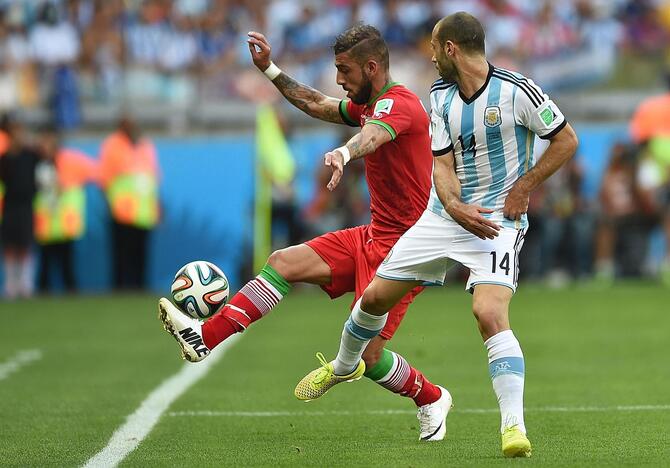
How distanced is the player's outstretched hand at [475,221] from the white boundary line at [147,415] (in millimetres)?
2018

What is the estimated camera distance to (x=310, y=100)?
8.45 metres

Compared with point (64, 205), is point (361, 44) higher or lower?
higher

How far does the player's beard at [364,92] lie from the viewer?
25.7 ft

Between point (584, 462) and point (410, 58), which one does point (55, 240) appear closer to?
point (410, 58)

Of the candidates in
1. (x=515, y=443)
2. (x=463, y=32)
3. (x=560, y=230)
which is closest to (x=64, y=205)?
(x=560, y=230)

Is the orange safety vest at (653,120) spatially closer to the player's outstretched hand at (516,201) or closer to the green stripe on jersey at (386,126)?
the green stripe on jersey at (386,126)

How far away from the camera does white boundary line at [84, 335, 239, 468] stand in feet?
23.1

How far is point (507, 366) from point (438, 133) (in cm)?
123

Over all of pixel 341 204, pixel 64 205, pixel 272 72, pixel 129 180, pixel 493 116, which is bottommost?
pixel 64 205

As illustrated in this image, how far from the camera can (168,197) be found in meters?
21.5

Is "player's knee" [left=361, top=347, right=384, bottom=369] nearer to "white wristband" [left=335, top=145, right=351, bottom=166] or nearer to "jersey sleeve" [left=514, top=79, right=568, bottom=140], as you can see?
"white wristband" [left=335, top=145, right=351, bottom=166]

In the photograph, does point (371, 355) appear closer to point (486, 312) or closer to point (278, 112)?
point (486, 312)

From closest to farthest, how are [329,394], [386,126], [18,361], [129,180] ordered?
[386,126] → [329,394] → [18,361] → [129,180]

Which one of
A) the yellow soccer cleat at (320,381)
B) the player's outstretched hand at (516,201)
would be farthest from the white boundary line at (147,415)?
the player's outstretched hand at (516,201)
